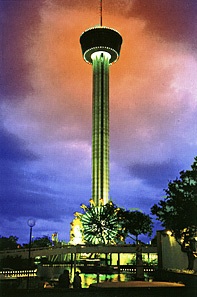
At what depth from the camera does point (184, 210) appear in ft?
120

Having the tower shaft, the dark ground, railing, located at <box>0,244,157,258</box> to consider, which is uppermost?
the tower shaft

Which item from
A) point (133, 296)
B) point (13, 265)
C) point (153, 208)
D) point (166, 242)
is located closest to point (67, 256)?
point (13, 265)

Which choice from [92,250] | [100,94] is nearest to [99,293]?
[92,250]

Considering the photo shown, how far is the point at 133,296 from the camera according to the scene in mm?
20047

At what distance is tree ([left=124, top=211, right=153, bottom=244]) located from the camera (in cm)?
8144

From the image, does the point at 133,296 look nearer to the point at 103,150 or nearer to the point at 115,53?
the point at 103,150

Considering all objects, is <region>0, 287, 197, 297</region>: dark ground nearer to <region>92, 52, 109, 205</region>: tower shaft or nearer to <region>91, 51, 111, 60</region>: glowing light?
<region>92, 52, 109, 205</region>: tower shaft

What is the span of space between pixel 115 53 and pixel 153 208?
8271 cm

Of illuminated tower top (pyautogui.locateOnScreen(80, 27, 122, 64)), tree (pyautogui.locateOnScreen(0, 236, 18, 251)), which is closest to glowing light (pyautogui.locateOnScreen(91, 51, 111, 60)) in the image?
illuminated tower top (pyautogui.locateOnScreen(80, 27, 122, 64))

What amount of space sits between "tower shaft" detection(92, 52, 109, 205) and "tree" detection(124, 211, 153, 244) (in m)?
19.3

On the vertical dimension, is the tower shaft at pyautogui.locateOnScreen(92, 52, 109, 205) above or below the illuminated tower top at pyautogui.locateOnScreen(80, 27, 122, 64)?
below

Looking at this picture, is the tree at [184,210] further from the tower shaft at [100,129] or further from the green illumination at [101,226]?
the tower shaft at [100,129]

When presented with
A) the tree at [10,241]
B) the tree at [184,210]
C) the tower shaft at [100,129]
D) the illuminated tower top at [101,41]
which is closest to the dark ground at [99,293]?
the tree at [184,210]

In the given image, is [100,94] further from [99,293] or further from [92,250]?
[99,293]
